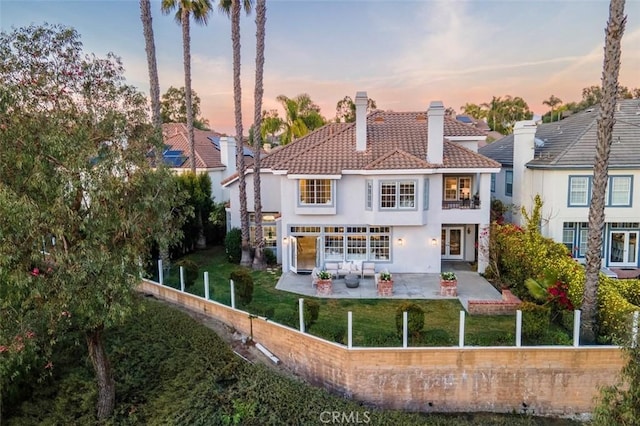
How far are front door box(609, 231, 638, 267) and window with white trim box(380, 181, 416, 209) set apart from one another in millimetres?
10437

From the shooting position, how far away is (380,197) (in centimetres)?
1895

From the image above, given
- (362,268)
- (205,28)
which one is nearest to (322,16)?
(205,28)

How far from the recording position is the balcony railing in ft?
64.5

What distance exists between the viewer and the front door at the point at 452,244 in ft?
73.1

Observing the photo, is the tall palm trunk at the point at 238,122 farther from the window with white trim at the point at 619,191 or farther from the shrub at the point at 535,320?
the window with white trim at the point at 619,191

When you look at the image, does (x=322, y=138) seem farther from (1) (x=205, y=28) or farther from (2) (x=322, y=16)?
(1) (x=205, y=28)

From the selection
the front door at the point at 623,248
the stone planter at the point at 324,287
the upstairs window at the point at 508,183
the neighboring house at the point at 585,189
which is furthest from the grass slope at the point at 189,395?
the upstairs window at the point at 508,183

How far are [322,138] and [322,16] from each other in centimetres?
715

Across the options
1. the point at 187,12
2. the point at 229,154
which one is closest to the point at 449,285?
the point at 187,12

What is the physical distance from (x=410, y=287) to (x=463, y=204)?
5472mm

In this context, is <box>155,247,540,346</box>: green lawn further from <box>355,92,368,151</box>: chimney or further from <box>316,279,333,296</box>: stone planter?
<box>355,92,368,151</box>: chimney

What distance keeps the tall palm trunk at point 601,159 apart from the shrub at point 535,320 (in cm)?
132
